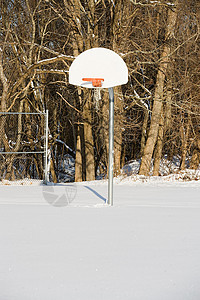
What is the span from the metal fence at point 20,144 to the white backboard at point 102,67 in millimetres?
5468

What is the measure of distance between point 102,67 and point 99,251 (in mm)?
3874

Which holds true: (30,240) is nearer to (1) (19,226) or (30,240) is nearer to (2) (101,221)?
(1) (19,226)

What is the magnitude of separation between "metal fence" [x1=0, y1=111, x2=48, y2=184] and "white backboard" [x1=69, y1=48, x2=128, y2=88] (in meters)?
5.47

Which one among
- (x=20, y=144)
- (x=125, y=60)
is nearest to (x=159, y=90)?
(x=125, y=60)

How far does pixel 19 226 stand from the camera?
486cm

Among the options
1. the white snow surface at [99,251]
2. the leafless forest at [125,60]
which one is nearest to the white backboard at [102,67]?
the white snow surface at [99,251]

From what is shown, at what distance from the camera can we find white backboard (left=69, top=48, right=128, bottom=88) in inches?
274

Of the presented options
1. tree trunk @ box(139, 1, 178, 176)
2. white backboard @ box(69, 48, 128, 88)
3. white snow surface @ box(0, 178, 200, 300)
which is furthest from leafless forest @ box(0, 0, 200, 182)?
white snow surface @ box(0, 178, 200, 300)

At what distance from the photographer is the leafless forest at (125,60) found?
1269cm

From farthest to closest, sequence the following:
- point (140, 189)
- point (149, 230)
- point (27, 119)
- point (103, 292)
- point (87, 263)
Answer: point (27, 119) → point (140, 189) → point (149, 230) → point (87, 263) → point (103, 292)

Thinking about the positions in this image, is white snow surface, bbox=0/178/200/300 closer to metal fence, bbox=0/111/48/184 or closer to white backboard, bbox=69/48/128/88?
white backboard, bbox=69/48/128/88

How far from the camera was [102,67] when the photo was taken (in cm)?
693

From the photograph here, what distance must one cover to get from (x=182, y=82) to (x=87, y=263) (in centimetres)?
1104

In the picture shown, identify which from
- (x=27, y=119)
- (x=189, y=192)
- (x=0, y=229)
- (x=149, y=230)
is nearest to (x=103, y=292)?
(x=149, y=230)
